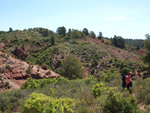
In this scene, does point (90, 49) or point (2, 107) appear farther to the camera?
point (90, 49)

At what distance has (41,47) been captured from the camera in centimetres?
4950

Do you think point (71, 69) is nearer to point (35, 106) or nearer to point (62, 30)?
point (35, 106)

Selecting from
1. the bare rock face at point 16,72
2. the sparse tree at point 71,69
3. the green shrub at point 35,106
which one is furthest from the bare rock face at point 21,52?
the green shrub at point 35,106

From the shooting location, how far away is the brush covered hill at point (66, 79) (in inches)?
182

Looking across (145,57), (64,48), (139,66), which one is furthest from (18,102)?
(64,48)

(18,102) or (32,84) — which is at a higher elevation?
(18,102)

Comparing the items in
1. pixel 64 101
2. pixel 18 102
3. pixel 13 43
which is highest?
pixel 13 43

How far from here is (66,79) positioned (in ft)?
51.9

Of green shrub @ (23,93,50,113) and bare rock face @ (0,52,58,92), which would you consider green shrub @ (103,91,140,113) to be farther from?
bare rock face @ (0,52,58,92)

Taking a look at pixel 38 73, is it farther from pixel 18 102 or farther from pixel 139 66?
pixel 139 66

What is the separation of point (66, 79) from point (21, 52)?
34266mm

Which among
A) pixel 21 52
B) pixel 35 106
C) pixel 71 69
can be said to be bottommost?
pixel 71 69

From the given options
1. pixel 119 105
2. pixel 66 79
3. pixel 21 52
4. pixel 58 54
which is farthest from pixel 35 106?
pixel 21 52

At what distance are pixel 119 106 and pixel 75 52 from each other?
41.6 meters
